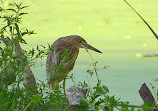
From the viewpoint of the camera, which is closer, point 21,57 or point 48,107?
point 21,57

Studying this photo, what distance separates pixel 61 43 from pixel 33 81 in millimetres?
552

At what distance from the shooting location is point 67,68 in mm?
3523

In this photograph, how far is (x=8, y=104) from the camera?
224 centimetres

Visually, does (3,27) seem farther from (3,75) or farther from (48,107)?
(48,107)

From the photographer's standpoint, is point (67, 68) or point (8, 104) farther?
point (67, 68)

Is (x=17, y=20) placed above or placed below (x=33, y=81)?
above

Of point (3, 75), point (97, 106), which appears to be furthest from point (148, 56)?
point (3, 75)

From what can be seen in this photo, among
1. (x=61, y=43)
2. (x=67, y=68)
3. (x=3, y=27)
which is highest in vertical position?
(x=3, y=27)

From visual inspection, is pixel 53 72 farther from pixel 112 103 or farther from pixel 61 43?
pixel 61 43

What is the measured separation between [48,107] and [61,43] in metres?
1.11

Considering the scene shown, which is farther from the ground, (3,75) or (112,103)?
(3,75)

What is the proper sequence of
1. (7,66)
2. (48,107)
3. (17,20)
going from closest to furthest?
1. (7,66)
2. (17,20)
3. (48,107)

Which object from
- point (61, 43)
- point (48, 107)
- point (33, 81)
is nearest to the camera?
point (48, 107)

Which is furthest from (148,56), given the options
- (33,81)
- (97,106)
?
(97,106)
